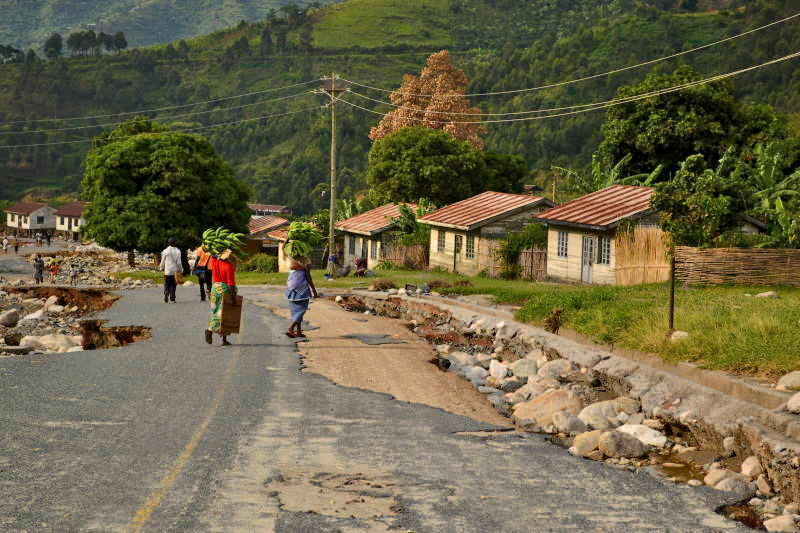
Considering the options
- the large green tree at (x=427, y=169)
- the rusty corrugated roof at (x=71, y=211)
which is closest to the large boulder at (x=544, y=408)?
the large green tree at (x=427, y=169)

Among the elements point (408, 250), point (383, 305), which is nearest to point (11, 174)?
point (408, 250)

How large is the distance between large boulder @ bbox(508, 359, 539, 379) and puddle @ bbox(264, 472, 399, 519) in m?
8.06

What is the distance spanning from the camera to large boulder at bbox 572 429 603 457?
11250mm

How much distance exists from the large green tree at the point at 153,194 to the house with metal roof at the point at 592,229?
27.7 m

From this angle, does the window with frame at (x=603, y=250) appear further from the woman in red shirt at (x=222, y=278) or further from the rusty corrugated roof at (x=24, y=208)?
the rusty corrugated roof at (x=24, y=208)

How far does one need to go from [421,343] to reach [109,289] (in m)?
20.9

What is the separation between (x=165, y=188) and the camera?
59.5 m

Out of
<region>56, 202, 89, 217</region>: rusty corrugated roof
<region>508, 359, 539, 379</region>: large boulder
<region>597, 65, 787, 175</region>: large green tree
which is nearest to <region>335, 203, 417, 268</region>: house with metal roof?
<region>597, 65, 787, 175</region>: large green tree

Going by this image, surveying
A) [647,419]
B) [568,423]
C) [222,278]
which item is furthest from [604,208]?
[568,423]

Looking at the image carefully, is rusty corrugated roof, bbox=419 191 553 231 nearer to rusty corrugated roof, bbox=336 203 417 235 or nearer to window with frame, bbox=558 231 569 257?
rusty corrugated roof, bbox=336 203 417 235

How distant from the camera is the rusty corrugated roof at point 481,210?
1786 inches

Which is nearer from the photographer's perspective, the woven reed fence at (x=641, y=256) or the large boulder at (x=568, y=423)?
the large boulder at (x=568, y=423)

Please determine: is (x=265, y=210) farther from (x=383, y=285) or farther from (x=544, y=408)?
(x=544, y=408)

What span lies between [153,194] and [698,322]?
1869 inches
